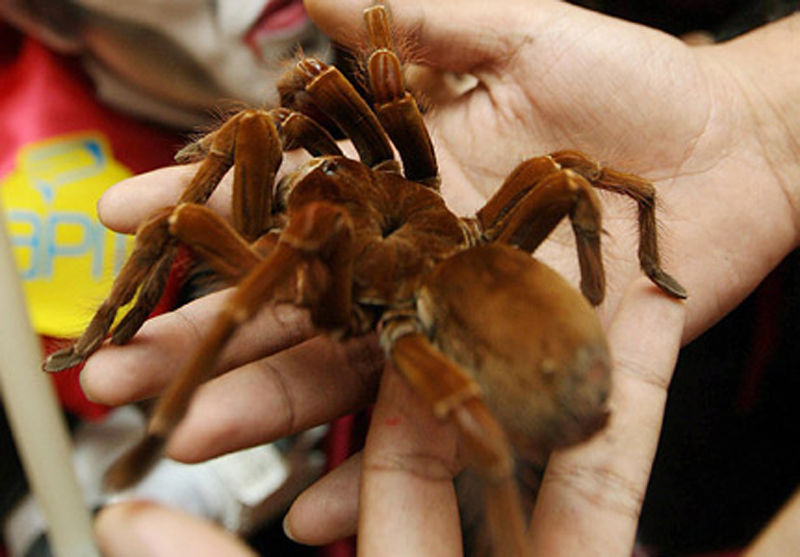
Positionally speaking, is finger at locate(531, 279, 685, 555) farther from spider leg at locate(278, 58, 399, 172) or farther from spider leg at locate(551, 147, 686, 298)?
spider leg at locate(278, 58, 399, 172)

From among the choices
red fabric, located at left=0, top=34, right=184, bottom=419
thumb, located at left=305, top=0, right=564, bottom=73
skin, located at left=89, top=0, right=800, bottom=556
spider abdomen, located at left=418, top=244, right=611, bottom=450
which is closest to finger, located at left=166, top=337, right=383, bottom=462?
skin, located at left=89, top=0, right=800, bottom=556

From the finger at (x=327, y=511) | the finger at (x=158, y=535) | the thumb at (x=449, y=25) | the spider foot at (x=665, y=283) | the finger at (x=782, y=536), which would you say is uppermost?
the thumb at (x=449, y=25)

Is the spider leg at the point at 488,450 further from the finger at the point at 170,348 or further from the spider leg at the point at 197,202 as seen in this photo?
the spider leg at the point at 197,202

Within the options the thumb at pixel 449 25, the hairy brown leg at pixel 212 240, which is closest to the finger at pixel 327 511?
the hairy brown leg at pixel 212 240

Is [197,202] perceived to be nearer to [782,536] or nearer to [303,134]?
[303,134]

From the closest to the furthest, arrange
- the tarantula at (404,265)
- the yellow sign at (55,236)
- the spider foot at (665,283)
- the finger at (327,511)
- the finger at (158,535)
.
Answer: the finger at (158,535)
the tarantula at (404,265)
the finger at (327,511)
the spider foot at (665,283)
the yellow sign at (55,236)

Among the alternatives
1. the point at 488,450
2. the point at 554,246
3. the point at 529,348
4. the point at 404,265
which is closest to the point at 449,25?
the point at 554,246

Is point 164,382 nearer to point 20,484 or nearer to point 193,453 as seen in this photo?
point 193,453
